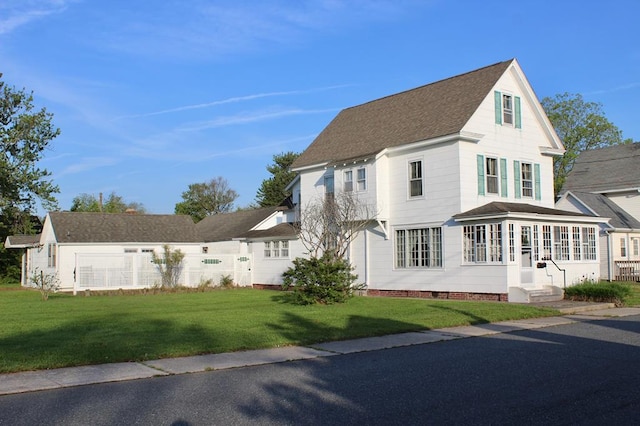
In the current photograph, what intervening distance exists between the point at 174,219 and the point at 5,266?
12.4m

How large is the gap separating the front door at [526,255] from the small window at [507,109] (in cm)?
536

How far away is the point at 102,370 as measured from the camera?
9742 millimetres

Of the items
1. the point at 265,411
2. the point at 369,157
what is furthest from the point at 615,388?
the point at 369,157

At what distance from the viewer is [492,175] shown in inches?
968

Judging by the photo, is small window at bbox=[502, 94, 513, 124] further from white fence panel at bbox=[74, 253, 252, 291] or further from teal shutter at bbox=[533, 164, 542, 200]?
white fence panel at bbox=[74, 253, 252, 291]

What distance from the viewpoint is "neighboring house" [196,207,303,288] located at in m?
31.8

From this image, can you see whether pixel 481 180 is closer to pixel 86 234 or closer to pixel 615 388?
pixel 615 388

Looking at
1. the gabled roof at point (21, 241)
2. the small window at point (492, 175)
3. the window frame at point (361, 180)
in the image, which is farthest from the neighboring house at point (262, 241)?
the small window at point (492, 175)

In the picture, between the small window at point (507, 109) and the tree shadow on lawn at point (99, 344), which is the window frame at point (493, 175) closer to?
the small window at point (507, 109)

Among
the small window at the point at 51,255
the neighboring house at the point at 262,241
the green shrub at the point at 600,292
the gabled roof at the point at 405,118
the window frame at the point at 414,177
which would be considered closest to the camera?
the green shrub at the point at 600,292

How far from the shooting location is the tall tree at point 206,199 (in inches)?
3172

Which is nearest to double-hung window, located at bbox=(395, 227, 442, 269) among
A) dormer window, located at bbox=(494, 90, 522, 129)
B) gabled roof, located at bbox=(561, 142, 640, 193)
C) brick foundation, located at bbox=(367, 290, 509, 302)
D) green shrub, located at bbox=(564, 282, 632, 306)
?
brick foundation, located at bbox=(367, 290, 509, 302)

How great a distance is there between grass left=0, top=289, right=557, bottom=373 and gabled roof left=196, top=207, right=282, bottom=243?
1471 cm

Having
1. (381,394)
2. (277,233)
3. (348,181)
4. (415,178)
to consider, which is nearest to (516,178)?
(415,178)
